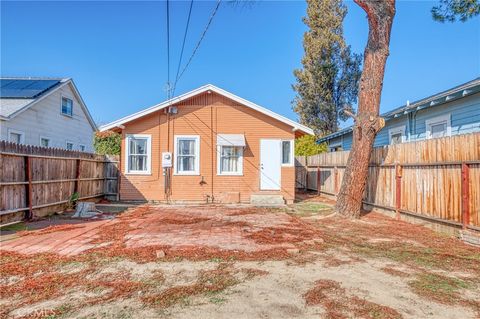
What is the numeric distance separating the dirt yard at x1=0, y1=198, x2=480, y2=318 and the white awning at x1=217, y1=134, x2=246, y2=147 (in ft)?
18.3

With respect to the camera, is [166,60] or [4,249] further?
[166,60]

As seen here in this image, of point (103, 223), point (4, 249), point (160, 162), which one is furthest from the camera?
point (160, 162)

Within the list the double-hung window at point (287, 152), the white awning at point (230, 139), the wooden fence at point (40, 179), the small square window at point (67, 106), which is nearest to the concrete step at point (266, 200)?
the double-hung window at point (287, 152)

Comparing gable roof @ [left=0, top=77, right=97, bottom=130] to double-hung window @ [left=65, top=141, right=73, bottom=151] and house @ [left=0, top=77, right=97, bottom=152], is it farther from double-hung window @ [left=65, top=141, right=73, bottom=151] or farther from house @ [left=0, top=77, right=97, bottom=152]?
double-hung window @ [left=65, top=141, right=73, bottom=151]

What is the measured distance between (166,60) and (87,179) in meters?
5.77

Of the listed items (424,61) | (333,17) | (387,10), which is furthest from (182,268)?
(333,17)

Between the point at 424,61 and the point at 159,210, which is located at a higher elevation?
the point at 424,61

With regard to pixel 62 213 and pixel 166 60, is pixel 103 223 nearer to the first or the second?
pixel 62 213

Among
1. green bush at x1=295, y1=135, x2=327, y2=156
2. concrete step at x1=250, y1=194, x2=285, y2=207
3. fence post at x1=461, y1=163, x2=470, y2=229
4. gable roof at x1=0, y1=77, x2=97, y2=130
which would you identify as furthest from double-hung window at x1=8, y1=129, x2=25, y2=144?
fence post at x1=461, y1=163, x2=470, y2=229

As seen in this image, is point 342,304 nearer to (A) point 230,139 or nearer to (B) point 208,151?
(A) point 230,139

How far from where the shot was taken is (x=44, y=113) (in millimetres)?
15469

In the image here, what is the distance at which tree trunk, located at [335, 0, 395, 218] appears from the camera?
8.48 meters

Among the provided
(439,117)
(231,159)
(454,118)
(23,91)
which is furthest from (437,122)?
(23,91)

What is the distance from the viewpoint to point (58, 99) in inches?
658
